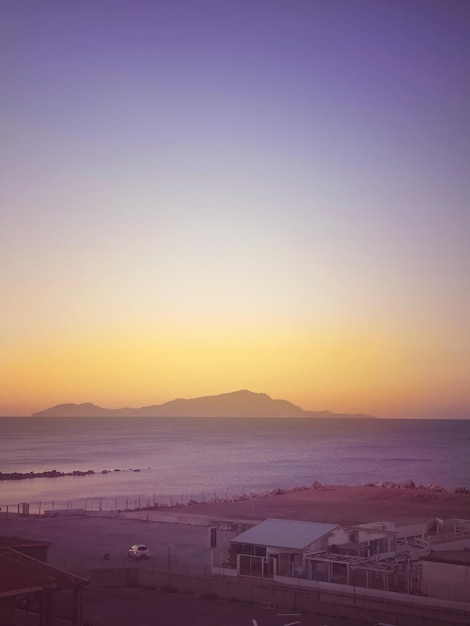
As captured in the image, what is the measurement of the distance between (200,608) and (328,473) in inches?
4292

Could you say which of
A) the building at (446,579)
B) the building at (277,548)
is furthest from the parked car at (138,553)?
the building at (446,579)

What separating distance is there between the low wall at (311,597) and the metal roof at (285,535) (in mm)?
1513

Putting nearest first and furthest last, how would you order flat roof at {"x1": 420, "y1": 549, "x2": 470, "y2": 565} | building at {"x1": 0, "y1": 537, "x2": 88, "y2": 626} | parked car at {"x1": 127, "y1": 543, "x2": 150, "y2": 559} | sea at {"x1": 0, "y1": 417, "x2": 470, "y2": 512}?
building at {"x1": 0, "y1": 537, "x2": 88, "y2": 626}
flat roof at {"x1": 420, "y1": 549, "x2": 470, "y2": 565}
parked car at {"x1": 127, "y1": 543, "x2": 150, "y2": 559}
sea at {"x1": 0, "y1": 417, "x2": 470, "y2": 512}

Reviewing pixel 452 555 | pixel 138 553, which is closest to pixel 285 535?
Answer: pixel 452 555

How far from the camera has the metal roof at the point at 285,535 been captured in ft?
94.3

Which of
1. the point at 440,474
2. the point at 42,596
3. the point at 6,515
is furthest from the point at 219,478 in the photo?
the point at 42,596

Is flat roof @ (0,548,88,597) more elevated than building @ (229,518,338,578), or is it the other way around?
flat roof @ (0,548,88,597)

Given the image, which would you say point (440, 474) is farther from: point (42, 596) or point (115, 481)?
point (42, 596)

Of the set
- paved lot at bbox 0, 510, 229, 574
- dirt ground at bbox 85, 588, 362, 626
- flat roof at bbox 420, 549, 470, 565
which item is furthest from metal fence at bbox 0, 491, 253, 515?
dirt ground at bbox 85, 588, 362, 626

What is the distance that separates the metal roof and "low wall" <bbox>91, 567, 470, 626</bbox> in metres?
1.51

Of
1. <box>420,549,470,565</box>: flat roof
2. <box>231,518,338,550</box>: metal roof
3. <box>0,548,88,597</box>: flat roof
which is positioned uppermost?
<box>0,548,88,597</box>: flat roof

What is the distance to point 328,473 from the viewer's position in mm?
131000

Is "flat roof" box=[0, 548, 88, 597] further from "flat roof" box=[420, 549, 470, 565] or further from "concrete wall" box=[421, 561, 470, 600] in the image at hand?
"flat roof" box=[420, 549, 470, 565]

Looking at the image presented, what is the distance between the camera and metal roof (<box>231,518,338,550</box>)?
2875 cm
